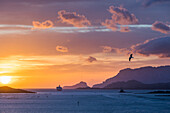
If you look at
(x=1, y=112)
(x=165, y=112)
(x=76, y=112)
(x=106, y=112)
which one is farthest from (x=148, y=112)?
(x=1, y=112)

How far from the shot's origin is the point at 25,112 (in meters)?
76.2

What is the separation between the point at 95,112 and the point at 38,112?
14.1 meters

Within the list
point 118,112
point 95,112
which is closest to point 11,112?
point 95,112

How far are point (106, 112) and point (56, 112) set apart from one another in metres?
12.3

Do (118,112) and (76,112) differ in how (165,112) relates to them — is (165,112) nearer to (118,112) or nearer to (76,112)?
(118,112)

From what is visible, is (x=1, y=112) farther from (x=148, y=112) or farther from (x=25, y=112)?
(x=148, y=112)

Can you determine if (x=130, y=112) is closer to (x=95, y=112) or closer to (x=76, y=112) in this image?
(x=95, y=112)

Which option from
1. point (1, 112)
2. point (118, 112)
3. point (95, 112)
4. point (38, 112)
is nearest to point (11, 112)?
point (1, 112)

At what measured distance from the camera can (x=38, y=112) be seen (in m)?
75.2

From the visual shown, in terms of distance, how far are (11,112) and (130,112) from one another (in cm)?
2956

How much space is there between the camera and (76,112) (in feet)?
245

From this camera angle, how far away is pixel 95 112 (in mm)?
74938

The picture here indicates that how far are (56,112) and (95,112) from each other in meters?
A: 9.63

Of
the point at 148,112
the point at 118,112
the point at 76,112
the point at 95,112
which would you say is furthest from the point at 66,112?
the point at 148,112
